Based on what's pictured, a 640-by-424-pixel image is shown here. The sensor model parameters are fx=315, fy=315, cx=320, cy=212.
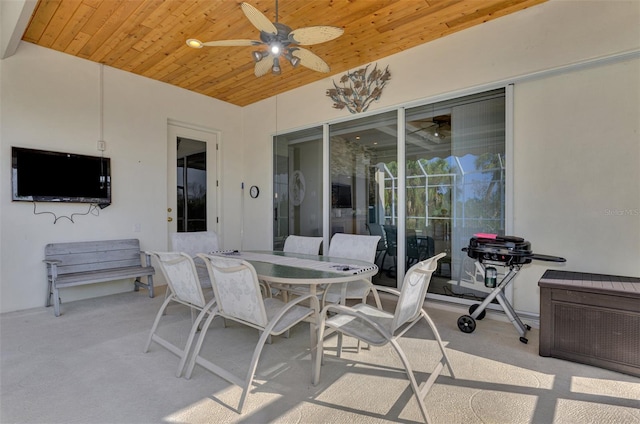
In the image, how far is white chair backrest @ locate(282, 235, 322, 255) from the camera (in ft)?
11.4

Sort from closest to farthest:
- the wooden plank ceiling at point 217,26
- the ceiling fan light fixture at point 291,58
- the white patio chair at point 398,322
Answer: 1. the white patio chair at point 398,322
2. the ceiling fan light fixture at point 291,58
3. the wooden plank ceiling at point 217,26

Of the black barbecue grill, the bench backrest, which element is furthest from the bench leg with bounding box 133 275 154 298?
the black barbecue grill

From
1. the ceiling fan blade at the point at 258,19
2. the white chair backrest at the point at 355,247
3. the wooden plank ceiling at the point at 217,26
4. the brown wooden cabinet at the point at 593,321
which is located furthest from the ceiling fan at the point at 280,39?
the brown wooden cabinet at the point at 593,321

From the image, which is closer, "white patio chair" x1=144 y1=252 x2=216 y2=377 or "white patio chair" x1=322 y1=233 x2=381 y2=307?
"white patio chair" x1=144 y1=252 x2=216 y2=377

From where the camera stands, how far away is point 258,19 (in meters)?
2.21

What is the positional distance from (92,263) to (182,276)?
252 cm

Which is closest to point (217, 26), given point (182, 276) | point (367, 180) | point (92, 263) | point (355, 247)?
point (367, 180)

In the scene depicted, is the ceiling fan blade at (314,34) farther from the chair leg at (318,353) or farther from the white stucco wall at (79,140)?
the white stucco wall at (79,140)

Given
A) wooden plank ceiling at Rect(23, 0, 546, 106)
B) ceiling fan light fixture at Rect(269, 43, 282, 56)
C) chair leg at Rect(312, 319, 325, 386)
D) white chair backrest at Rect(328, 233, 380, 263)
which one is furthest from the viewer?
white chair backrest at Rect(328, 233, 380, 263)

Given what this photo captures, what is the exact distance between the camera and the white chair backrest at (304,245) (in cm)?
346

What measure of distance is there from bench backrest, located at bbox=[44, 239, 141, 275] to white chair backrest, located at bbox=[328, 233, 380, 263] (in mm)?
2833

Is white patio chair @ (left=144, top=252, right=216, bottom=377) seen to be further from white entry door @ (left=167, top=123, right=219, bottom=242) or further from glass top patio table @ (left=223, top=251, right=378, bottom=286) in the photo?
white entry door @ (left=167, top=123, right=219, bottom=242)

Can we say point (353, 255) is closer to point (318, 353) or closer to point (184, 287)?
point (318, 353)

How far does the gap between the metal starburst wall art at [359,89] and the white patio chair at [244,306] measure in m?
2.99
